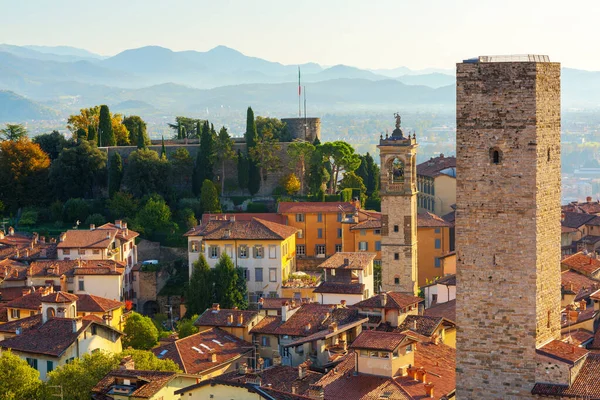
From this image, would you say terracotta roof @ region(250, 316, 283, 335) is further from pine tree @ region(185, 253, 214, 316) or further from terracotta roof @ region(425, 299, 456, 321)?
pine tree @ region(185, 253, 214, 316)

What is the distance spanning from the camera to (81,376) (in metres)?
33.6

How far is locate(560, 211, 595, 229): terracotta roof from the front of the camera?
192ft

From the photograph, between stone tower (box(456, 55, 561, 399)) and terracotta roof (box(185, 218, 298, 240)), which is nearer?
stone tower (box(456, 55, 561, 399))

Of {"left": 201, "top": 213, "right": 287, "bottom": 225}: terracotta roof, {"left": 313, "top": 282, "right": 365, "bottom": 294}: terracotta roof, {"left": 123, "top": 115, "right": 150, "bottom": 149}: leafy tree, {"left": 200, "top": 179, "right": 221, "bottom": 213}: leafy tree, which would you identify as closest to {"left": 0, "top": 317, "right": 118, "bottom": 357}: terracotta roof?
{"left": 313, "top": 282, "right": 365, "bottom": 294}: terracotta roof

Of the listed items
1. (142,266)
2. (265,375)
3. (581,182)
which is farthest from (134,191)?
(581,182)

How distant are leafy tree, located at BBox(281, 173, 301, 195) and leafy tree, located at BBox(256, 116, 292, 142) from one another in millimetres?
4895

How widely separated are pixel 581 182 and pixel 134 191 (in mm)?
86399

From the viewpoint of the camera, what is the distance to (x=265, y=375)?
3228 centimetres

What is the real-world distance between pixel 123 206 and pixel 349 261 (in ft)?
58.6

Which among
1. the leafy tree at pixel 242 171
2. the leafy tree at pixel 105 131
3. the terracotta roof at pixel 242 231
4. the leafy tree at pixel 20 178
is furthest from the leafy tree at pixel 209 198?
the leafy tree at pixel 20 178

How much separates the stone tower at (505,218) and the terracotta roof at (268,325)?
19807 millimetres

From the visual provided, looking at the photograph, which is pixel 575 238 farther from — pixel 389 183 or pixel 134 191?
pixel 134 191

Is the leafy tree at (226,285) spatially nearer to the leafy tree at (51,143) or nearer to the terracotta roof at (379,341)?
the terracotta roof at (379,341)

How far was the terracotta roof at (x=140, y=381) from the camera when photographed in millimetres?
31472
